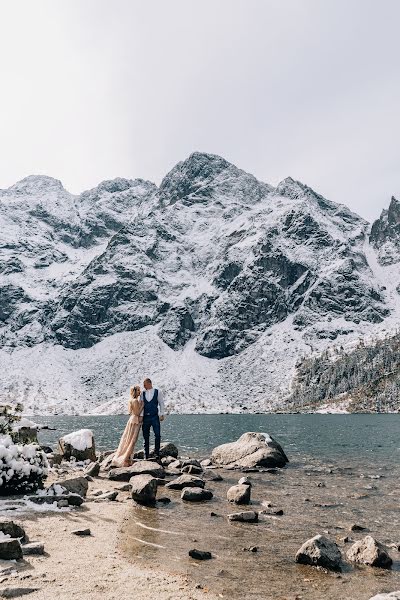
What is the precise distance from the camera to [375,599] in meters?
7.02

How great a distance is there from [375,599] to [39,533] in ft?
26.6

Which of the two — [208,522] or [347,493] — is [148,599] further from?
[347,493]

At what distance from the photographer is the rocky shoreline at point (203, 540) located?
28.5 feet

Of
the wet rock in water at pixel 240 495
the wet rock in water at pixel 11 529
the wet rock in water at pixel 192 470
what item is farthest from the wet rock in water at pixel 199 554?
the wet rock in water at pixel 192 470

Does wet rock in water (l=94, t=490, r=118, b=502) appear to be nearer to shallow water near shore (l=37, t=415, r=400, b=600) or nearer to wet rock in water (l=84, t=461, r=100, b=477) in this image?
shallow water near shore (l=37, t=415, r=400, b=600)

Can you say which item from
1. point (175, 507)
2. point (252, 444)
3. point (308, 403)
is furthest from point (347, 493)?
point (308, 403)

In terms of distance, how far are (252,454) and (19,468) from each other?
55.2 ft

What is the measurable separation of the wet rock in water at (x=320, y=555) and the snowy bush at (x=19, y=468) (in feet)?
32.3

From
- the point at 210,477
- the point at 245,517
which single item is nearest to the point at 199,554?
the point at 245,517

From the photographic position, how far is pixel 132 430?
22984mm

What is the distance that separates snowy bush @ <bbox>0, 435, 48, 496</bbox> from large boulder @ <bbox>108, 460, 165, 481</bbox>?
503cm

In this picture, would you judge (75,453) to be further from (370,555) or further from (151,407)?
(370,555)

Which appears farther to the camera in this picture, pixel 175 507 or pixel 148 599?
pixel 175 507

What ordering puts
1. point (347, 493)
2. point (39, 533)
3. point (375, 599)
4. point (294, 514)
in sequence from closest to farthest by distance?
point (375, 599) → point (39, 533) → point (294, 514) → point (347, 493)
